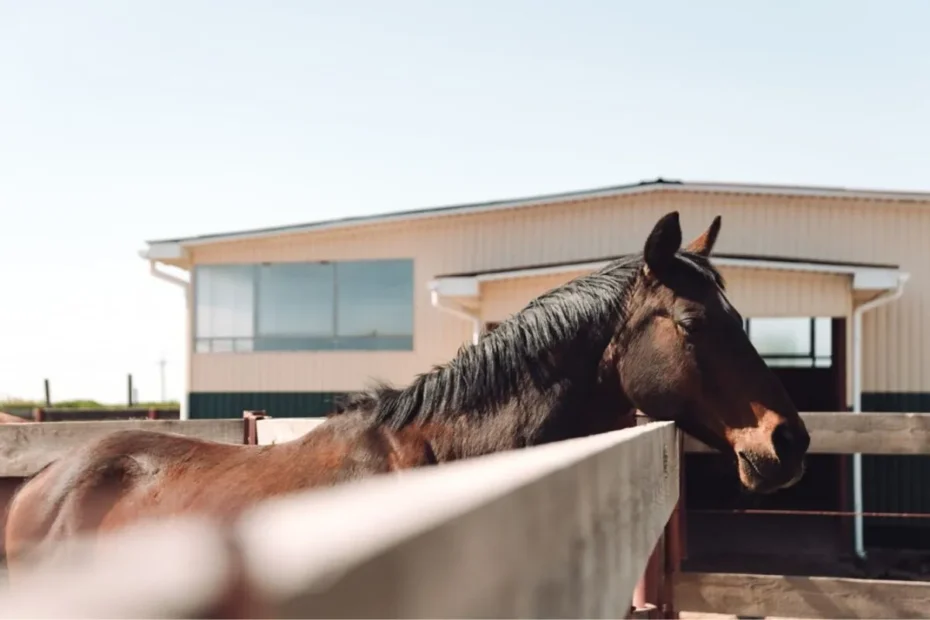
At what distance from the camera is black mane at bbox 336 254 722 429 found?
302cm

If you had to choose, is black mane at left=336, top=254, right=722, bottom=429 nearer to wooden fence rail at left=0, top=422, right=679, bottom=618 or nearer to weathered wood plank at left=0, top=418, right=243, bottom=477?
wooden fence rail at left=0, top=422, right=679, bottom=618

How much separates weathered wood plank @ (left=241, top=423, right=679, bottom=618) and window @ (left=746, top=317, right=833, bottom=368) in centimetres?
1589

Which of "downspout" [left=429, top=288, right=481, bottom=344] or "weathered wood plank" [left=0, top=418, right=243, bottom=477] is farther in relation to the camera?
"downspout" [left=429, top=288, right=481, bottom=344]

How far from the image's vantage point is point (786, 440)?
285cm

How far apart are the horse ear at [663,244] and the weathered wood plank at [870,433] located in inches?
71.7

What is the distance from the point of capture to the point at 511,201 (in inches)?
529

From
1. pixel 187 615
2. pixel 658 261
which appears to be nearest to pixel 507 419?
pixel 658 261

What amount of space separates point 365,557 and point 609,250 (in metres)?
12.8

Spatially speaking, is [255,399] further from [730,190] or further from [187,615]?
[187,615]

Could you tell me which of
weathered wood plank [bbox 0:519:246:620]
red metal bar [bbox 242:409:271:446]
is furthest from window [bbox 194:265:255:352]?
weathered wood plank [bbox 0:519:246:620]

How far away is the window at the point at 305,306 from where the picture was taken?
14.2 metres

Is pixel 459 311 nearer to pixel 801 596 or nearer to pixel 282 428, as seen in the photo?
pixel 282 428

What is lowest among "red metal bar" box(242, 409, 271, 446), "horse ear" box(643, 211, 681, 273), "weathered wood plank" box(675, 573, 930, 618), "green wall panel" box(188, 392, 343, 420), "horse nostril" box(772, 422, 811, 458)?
"green wall panel" box(188, 392, 343, 420)

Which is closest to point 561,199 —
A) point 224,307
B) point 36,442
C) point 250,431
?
point 224,307
